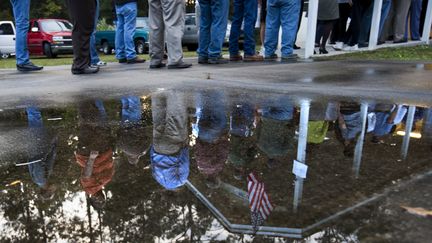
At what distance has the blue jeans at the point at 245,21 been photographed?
6555mm

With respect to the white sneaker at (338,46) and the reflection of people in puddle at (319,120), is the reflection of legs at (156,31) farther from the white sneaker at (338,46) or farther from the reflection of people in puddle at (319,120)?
the white sneaker at (338,46)

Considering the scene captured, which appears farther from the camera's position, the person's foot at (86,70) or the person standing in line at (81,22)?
the person's foot at (86,70)

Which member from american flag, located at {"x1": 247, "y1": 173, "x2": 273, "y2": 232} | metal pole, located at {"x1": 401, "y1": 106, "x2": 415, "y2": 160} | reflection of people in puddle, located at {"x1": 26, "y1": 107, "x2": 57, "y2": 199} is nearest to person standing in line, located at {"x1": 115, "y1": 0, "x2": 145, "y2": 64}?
reflection of people in puddle, located at {"x1": 26, "y1": 107, "x2": 57, "y2": 199}

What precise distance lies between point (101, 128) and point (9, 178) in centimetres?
88

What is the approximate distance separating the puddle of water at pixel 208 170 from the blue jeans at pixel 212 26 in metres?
3.17

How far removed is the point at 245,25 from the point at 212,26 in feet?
2.85

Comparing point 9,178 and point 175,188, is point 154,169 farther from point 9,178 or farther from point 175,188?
point 9,178

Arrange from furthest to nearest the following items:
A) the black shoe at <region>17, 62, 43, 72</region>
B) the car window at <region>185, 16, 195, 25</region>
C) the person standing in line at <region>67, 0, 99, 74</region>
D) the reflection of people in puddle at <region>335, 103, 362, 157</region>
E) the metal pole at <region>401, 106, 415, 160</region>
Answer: the car window at <region>185, 16, 195, 25</region> < the black shoe at <region>17, 62, 43, 72</region> < the person standing in line at <region>67, 0, 99, 74</region> < the reflection of people in puddle at <region>335, 103, 362, 157</region> < the metal pole at <region>401, 106, 415, 160</region>

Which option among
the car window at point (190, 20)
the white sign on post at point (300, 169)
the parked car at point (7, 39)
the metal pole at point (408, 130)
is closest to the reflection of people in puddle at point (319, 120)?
the white sign on post at point (300, 169)

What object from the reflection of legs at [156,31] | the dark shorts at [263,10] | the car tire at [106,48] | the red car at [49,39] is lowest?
the car tire at [106,48]

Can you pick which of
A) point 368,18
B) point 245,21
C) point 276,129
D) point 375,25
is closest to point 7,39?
point 245,21

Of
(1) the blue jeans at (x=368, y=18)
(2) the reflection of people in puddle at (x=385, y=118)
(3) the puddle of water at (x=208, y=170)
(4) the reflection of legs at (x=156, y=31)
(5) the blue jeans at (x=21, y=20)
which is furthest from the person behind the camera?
(1) the blue jeans at (x=368, y=18)

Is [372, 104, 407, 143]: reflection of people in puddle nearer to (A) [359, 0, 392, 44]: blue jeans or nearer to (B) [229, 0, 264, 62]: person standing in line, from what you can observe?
(B) [229, 0, 264, 62]: person standing in line

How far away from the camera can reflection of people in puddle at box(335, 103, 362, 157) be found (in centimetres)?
211
